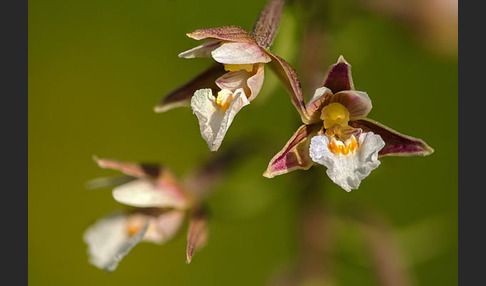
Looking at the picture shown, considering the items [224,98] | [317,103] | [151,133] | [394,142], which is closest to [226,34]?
[224,98]

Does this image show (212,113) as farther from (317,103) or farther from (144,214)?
(144,214)

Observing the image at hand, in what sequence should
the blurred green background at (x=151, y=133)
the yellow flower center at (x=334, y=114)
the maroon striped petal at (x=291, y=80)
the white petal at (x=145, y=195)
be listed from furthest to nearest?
1. the blurred green background at (x=151, y=133)
2. the white petal at (x=145, y=195)
3. the yellow flower center at (x=334, y=114)
4. the maroon striped petal at (x=291, y=80)

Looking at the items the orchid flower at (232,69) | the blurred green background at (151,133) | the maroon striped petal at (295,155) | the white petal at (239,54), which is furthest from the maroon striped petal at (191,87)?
the blurred green background at (151,133)

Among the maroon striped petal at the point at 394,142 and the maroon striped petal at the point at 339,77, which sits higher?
the maroon striped petal at the point at 339,77

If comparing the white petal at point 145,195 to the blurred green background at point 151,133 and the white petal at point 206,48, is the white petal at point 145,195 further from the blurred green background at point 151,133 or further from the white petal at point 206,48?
the blurred green background at point 151,133

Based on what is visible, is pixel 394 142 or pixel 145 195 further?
pixel 145 195

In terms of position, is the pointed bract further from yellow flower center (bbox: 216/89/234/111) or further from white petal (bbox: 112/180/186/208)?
white petal (bbox: 112/180/186/208)

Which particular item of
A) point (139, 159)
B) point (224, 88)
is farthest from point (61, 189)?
point (224, 88)
